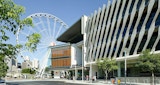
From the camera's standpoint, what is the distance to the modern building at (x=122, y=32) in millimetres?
44812

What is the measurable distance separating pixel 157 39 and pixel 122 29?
11415 mm

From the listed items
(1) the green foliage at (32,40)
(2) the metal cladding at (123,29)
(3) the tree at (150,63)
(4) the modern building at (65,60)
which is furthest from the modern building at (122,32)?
(1) the green foliage at (32,40)

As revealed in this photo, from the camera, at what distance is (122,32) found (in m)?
53.2

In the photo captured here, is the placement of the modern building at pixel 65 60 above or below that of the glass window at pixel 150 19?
below

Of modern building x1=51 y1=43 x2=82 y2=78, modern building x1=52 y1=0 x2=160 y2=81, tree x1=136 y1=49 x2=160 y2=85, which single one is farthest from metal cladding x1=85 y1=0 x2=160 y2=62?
modern building x1=51 y1=43 x2=82 y2=78

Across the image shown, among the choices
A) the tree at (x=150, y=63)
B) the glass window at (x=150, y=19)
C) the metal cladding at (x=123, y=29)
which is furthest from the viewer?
the glass window at (x=150, y=19)

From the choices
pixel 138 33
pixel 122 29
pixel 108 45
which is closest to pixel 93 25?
pixel 108 45

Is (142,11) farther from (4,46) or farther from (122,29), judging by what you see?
(4,46)

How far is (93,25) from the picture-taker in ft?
227

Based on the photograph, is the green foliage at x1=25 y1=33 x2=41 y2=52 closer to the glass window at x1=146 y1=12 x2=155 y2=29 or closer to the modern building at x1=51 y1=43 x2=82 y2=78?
the glass window at x1=146 y1=12 x2=155 y2=29

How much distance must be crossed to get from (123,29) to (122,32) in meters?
0.69

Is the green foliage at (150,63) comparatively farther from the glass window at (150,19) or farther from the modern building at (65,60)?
the modern building at (65,60)

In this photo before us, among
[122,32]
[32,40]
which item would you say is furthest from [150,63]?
[32,40]

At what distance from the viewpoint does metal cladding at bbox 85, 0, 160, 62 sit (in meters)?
44.6
